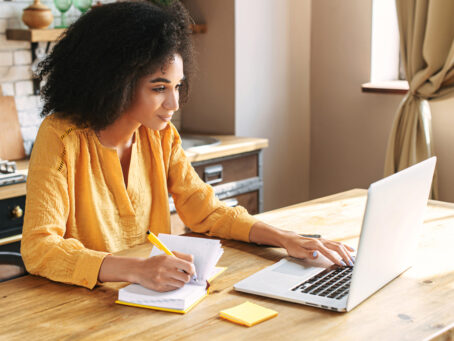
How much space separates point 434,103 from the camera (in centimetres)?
327

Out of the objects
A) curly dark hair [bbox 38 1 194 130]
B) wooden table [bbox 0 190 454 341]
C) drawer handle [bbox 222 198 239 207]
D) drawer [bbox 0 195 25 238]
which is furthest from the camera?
drawer handle [bbox 222 198 239 207]

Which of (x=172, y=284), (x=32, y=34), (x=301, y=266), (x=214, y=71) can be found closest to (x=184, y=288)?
(x=172, y=284)

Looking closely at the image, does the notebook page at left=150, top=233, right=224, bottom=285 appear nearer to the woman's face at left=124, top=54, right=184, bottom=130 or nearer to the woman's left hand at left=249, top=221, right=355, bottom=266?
the woman's left hand at left=249, top=221, right=355, bottom=266

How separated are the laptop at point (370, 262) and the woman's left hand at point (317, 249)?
0.06 feet

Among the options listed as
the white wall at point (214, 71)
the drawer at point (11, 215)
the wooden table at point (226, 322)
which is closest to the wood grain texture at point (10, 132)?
the drawer at point (11, 215)

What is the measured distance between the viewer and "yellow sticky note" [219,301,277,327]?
1.23 meters

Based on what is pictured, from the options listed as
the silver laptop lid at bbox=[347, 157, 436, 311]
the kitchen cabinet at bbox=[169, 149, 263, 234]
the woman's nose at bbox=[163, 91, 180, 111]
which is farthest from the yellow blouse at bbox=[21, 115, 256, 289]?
the kitchen cabinet at bbox=[169, 149, 263, 234]

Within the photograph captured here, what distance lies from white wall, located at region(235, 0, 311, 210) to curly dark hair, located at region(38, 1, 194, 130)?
176 cm

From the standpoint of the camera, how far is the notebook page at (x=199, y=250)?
142cm

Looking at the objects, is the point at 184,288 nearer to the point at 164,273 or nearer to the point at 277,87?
the point at 164,273

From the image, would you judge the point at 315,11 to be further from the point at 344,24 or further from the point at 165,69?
the point at 165,69

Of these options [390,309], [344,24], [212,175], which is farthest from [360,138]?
[390,309]

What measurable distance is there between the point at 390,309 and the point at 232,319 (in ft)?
1.06

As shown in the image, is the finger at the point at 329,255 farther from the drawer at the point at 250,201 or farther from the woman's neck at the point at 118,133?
the drawer at the point at 250,201
